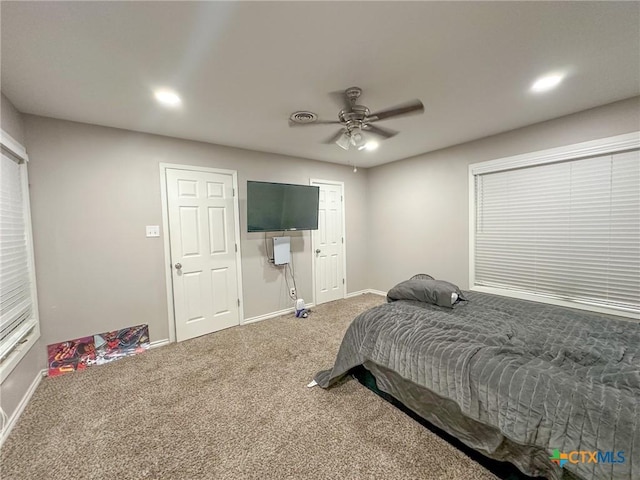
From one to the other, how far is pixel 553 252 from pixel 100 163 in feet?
16.2

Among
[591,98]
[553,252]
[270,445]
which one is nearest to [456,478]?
[270,445]

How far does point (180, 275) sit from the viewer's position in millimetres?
3102

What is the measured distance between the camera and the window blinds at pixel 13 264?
1.84 metres


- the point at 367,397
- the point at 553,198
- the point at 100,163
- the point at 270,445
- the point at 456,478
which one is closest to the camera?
the point at 456,478

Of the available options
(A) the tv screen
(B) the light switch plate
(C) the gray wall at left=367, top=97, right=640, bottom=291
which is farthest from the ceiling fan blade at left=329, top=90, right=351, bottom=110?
(B) the light switch plate

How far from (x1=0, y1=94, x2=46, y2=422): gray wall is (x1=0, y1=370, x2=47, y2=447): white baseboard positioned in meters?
0.03

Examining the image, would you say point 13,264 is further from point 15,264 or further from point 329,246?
point 329,246

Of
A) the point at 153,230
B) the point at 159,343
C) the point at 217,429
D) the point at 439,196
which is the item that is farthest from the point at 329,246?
the point at 217,429

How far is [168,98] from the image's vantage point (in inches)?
83.5

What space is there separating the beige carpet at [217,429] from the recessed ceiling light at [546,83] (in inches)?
106

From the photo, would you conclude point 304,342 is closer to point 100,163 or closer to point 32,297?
point 32,297

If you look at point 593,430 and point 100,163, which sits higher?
point 100,163

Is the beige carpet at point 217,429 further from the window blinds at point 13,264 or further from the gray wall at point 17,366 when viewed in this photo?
the window blinds at point 13,264

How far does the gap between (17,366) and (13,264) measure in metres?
0.78
